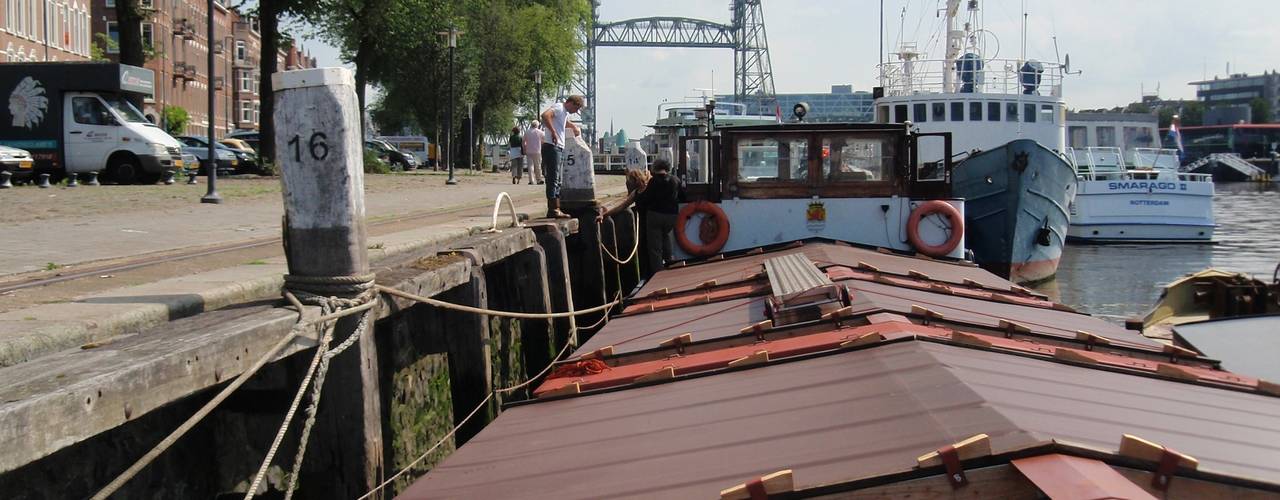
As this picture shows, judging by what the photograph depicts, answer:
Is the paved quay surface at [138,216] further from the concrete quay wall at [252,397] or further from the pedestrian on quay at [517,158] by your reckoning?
the pedestrian on quay at [517,158]

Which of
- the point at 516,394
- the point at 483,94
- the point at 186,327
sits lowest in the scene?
the point at 516,394

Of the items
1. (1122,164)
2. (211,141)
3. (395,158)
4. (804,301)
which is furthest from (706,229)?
(395,158)

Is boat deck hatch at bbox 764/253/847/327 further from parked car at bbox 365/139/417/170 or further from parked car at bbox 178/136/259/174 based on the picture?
parked car at bbox 365/139/417/170

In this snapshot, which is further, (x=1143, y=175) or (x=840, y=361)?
(x=1143, y=175)

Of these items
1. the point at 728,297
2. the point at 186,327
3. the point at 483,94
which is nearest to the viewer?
the point at 186,327

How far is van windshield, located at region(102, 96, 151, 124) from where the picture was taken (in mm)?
24469

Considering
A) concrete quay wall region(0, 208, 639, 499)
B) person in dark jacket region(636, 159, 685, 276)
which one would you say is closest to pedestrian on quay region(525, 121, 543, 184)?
person in dark jacket region(636, 159, 685, 276)

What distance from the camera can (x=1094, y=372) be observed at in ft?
17.0

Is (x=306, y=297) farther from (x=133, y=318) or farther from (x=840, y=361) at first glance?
(x=840, y=361)

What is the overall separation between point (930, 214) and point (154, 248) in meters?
6.96

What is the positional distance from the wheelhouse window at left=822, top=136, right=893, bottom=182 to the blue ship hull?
834 centimetres

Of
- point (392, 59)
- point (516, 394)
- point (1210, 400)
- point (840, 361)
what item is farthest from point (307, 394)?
point (392, 59)

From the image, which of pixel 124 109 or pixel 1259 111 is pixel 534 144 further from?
pixel 1259 111

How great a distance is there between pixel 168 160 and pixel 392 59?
2247 cm
